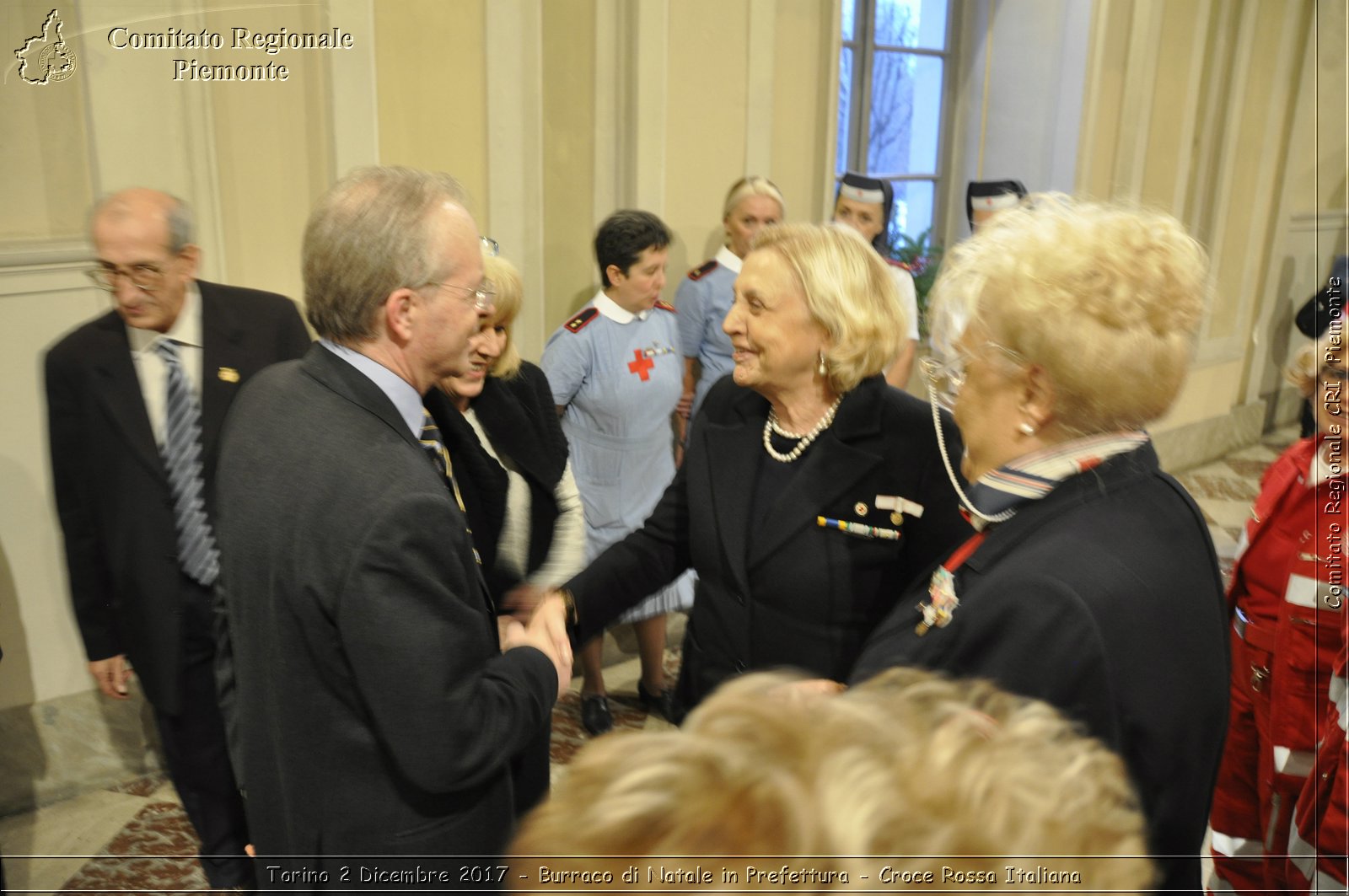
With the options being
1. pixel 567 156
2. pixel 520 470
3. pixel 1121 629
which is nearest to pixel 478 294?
pixel 520 470

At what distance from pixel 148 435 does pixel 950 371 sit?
200 centimetres

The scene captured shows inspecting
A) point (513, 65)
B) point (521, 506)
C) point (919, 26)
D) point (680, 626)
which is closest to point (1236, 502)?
point (919, 26)

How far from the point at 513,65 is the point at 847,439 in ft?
8.04

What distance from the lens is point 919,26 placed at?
6164 mm

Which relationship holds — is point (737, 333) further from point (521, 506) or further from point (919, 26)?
point (919, 26)

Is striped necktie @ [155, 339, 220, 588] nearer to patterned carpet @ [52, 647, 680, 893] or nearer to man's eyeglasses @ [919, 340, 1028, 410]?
patterned carpet @ [52, 647, 680, 893]

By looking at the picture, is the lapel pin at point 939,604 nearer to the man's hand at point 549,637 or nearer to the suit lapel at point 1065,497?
the suit lapel at point 1065,497

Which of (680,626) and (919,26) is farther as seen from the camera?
(919,26)

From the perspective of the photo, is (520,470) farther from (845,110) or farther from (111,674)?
(845,110)

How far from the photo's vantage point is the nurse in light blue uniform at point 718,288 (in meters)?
4.14

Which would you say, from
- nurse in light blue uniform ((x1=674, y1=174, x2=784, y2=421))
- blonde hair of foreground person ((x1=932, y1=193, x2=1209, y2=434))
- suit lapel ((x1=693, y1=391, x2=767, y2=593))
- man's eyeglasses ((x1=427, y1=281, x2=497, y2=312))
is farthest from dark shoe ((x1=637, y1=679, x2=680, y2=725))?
blonde hair of foreground person ((x1=932, y1=193, x2=1209, y2=434))

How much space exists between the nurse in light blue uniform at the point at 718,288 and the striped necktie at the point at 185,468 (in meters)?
2.08

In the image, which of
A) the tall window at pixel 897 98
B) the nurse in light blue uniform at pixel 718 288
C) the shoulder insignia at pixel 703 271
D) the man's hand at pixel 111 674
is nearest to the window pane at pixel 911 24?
the tall window at pixel 897 98

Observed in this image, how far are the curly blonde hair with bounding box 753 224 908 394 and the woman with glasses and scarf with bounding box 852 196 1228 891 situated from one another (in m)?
0.57
